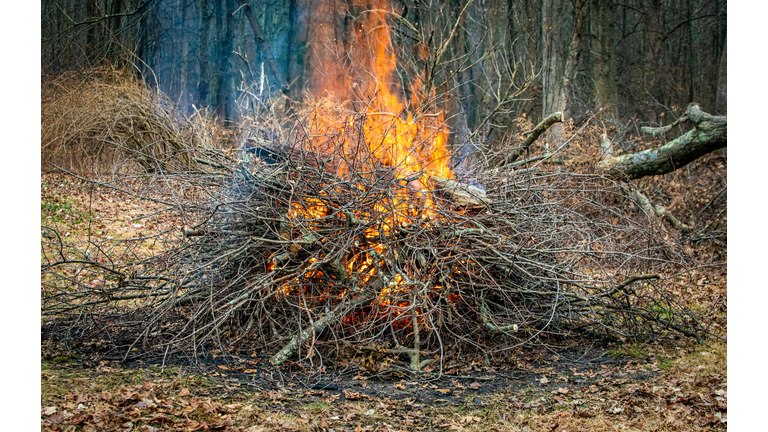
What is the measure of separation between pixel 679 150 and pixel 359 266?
4.92 m

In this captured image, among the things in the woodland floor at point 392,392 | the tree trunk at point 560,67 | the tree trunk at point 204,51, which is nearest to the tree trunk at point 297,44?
the tree trunk at point 204,51

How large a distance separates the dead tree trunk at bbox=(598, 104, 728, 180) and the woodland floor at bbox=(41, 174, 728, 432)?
3.21 meters

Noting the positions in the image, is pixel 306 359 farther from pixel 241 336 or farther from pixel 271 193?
pixel 271 193

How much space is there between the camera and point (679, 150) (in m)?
7.55

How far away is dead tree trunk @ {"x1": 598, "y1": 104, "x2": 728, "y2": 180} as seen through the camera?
7281 mm

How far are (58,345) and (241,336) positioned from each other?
4.42ft

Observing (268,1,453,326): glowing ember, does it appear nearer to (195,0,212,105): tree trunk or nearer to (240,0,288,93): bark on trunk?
(240,0,288,93): bark on trunk

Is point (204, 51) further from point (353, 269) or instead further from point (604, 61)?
point (353, 269)

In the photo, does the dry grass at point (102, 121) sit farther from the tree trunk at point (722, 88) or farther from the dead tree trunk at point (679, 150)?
the tree trunk at point (722, 88)

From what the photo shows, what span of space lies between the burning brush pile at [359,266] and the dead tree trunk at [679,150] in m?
2.83

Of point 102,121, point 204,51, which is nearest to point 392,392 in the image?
point 102,121

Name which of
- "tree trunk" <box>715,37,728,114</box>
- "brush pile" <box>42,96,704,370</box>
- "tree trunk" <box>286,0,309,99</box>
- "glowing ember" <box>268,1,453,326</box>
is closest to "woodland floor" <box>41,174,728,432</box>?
"brush pile" <box>42,96,704,370</box>

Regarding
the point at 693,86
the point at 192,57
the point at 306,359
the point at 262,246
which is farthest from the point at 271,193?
the point at 693,86

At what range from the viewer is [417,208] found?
15.5 ft
